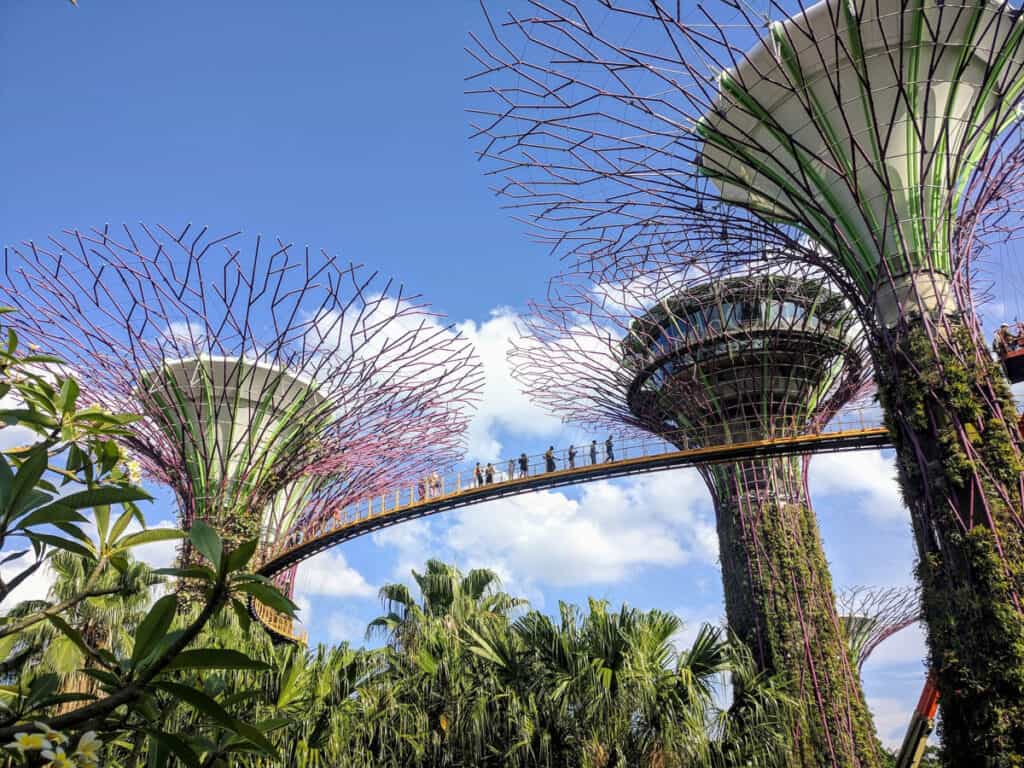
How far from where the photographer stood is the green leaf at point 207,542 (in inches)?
70.7

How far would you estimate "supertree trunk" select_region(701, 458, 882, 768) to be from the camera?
18.4m

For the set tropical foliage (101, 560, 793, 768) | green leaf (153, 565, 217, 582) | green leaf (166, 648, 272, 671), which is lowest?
tropical foliage (101, 560, 793, 768)

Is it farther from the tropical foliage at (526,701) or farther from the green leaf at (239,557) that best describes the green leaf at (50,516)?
the tropical foliage at (526,701)

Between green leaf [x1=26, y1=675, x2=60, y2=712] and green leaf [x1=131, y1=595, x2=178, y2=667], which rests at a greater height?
green leaf [x1=131, y1=595, x2=178, y2=667]

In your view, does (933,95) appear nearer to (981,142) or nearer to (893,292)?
(981,142)

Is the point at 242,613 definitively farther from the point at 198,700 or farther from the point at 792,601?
the point at 792,601

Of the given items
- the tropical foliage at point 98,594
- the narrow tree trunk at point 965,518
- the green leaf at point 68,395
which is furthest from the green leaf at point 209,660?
the narrow tree trunk at point 965,518

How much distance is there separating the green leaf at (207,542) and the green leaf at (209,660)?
0.31 metres

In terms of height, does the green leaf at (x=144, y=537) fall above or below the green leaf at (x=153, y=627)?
above

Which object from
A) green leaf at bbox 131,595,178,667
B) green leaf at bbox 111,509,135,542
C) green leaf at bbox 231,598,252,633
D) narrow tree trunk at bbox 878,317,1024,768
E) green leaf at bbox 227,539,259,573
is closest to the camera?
green leaf at bbox 227,539,259,573

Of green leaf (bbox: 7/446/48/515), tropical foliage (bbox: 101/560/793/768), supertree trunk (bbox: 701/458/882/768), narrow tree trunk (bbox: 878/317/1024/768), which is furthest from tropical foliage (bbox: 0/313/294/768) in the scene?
supertree trunk (bbox: 701/458/882/768)

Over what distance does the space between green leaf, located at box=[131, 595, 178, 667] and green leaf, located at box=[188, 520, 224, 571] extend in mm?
270

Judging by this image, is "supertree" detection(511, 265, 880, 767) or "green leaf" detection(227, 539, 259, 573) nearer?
"green leaf" detection(227, 539, 259, 573)

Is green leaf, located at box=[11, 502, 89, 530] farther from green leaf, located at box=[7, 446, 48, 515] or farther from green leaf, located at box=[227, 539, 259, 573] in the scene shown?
green leaf, located at box=[227, 539, 259, 573]
